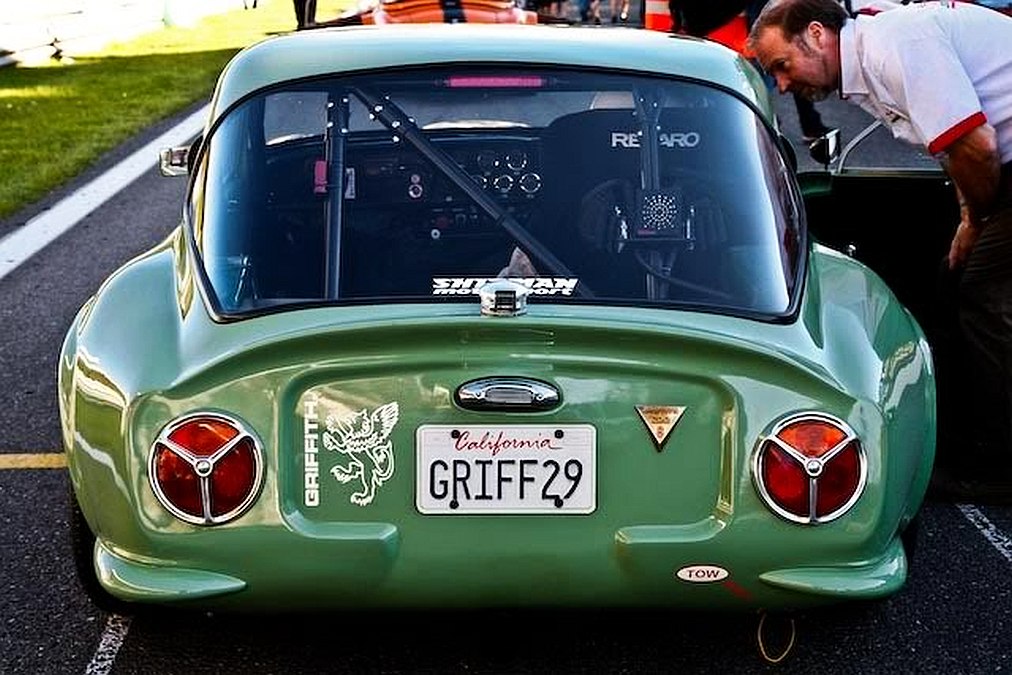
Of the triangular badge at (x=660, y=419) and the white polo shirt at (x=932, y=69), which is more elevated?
the white polo shirt at (x=932, y=69)

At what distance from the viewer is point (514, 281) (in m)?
3.80

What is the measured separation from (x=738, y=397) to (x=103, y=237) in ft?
20.7

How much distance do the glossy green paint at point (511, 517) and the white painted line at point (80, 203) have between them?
5.08 metres

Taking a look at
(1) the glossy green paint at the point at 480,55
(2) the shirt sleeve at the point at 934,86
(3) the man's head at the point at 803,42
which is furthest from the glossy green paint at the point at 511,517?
(3) the man's head at the point at 803,42

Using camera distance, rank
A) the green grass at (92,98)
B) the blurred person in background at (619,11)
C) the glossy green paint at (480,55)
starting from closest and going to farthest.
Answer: the glossy green paint at (480,55) < the green grass at (92,98) < the blurred person in background at (619,11)

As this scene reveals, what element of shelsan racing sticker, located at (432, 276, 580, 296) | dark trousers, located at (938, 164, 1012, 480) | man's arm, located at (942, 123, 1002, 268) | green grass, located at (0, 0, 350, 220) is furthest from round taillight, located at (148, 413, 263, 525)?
green grass, located at (0, 0, 350, 220)

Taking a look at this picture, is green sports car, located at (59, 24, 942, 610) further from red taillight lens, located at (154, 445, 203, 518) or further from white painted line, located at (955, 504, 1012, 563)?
white painted line, located at (955, 504, 1012, 563)

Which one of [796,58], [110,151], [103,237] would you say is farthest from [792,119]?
[796,58]

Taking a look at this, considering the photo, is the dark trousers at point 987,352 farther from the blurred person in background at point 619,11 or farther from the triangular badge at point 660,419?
the blurred person in background at point 619,11

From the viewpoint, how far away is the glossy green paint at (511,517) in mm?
3402

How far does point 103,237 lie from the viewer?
9.14 meters

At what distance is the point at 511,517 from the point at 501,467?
0.33 feet

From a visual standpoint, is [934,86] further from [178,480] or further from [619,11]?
[619,11]

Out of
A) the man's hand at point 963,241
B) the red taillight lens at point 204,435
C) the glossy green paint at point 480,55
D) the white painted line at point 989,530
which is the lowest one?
the white painted line at point 989,530
